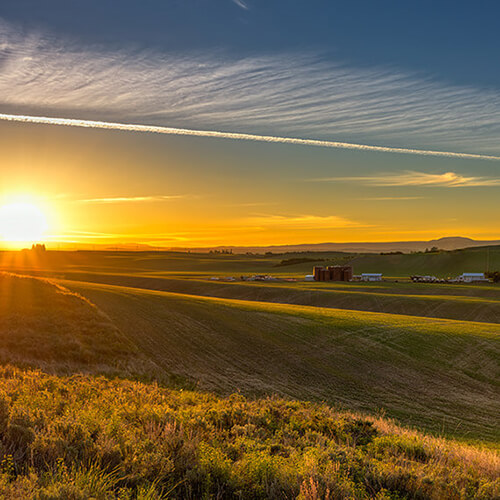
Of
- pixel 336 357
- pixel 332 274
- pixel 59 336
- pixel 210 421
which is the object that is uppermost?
pixel 210 421

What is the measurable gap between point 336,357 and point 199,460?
23.9 meters

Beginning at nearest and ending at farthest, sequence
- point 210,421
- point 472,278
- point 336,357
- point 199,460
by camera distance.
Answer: point 199,460, point 210,421, point 336,357, point 472,278

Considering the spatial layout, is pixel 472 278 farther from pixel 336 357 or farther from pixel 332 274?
pixel 336 357

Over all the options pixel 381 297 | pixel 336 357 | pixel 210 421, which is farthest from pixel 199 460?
pixel 381 297

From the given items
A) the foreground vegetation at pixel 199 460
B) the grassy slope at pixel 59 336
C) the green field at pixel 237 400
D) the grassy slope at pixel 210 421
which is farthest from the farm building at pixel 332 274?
the foreground vegetation at pixel 199 460

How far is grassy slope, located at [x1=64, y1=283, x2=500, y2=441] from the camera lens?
22641mm

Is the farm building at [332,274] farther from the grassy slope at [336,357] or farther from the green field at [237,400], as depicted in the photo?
the grassy slope at [336,357]

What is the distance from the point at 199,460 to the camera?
7215mm

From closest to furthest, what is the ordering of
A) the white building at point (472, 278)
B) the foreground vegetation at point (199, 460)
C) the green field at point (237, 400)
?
the foreground vegetation at point (199, 460) → the green field at point (237, 400) → the white building at point (472, 278)

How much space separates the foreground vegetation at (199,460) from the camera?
6.47 m

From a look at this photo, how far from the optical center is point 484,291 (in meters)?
76.7

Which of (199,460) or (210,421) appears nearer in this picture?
(199,460)

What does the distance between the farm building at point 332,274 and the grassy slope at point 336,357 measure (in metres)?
Answer: 61.0

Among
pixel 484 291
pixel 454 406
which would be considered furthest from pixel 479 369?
pixel 484 291
